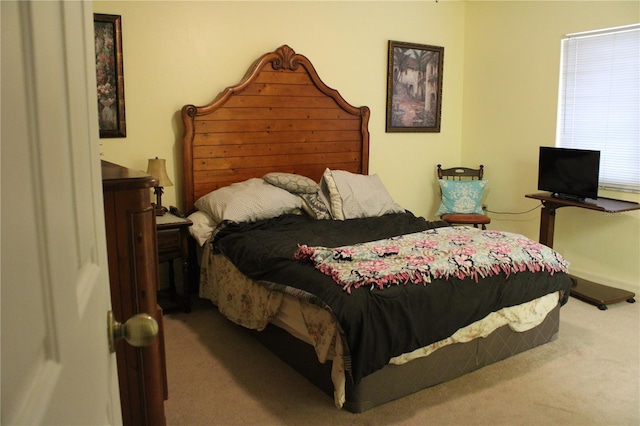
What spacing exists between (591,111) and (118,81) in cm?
367

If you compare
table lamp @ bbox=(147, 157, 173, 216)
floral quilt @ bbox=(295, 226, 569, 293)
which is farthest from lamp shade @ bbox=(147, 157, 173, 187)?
floral quilt @ bbox=(295, 226, 569, 293)

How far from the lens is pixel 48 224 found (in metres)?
0.47

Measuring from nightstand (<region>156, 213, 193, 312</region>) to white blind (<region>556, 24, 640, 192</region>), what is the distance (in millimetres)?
3269

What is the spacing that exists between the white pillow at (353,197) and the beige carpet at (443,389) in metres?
1.21

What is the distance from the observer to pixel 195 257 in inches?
160

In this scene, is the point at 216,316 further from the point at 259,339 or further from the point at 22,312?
the point at 22,312

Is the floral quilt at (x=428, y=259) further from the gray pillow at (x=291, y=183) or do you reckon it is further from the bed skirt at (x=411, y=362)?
the gray pillow at (x=291, y=183)

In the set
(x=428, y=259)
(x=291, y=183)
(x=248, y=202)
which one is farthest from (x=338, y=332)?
(x=291, y=183)

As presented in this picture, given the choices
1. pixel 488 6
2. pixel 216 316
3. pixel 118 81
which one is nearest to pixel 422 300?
pixel 216 316

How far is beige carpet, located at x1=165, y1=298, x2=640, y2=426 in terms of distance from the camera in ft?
8.37

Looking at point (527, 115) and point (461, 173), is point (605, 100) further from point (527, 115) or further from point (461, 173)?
point (461, 173)

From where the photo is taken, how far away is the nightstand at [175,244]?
3645mm

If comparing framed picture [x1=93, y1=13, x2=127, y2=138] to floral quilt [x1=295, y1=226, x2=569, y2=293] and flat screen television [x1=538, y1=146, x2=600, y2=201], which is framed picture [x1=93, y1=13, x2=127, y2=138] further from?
flat screen television [x1=538, y1=146, x2=600, y2=201]

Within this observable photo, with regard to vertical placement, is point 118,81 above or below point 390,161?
above
